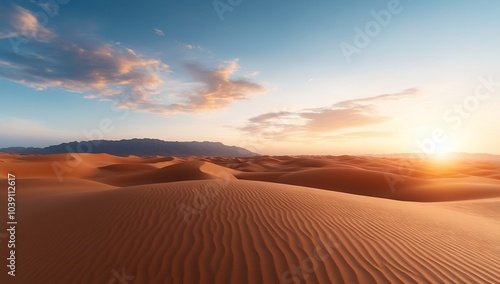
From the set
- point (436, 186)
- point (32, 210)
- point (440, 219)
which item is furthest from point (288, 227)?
point (436, 186)

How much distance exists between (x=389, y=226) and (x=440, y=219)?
8.76 feet

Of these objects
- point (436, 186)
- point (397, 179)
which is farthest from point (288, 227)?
point (397, 179)

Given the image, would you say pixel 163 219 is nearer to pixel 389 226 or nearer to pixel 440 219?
pixel 389 226

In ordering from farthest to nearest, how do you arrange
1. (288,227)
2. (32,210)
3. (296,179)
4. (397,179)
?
(296,179) → (397,179) → (32,210) → (288,227)

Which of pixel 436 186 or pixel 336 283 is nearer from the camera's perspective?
pixel 336 283

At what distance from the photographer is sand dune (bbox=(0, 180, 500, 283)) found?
392 centimetres

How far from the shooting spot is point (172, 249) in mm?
4508

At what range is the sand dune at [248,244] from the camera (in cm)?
392

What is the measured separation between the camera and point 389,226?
20.5ft

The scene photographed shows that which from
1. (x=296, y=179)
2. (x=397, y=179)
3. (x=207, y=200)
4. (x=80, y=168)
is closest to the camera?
(x=207, y=200)

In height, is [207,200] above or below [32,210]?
above

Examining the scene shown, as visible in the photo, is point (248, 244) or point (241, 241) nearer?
point (248, 244)

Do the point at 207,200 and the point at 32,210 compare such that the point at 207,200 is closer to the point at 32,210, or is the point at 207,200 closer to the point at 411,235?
the point at 411,235

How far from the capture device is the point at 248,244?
15.2ft
